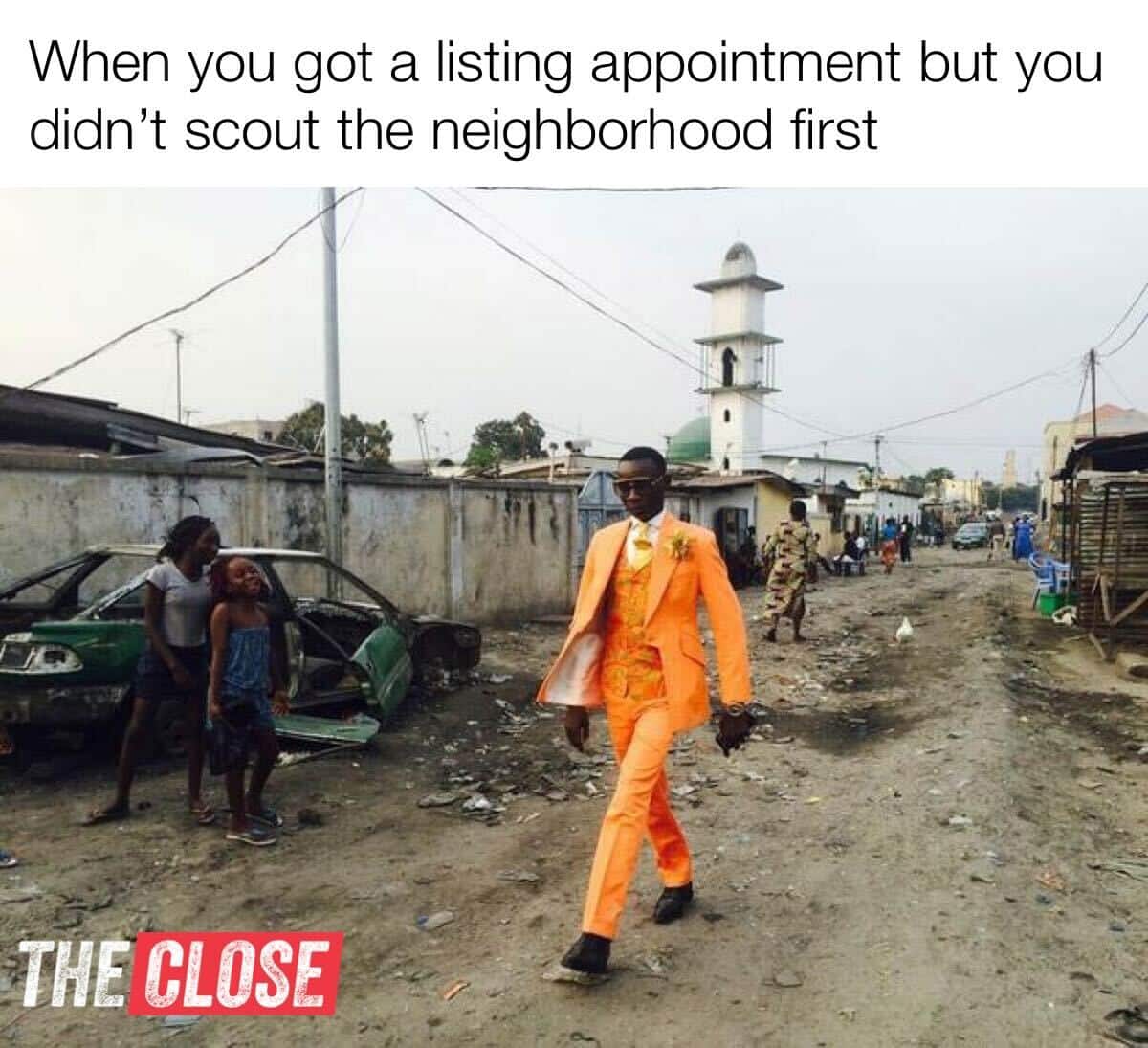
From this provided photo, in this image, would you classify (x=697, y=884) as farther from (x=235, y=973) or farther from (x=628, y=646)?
(x=235, y=973)

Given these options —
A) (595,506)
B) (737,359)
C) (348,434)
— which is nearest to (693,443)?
(737,359)

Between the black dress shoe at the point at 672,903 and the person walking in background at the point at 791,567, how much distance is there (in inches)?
314

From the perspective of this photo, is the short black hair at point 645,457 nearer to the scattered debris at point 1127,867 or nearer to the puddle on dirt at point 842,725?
Answer: the scattered debris at point 1127,867

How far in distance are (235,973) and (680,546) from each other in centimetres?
226

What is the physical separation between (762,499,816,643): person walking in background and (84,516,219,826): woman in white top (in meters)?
7.84

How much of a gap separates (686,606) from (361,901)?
1898 millimetres

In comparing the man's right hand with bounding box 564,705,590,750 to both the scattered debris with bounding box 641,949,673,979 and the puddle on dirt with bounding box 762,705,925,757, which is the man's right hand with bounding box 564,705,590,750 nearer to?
the scattered debris with bounding box 641,949,673,979

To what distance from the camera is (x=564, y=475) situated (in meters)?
26.9

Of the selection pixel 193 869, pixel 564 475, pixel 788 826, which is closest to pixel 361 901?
pixel 193 869

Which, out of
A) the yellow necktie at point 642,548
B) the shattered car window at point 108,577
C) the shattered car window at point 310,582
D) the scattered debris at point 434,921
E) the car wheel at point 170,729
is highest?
the yellow necktie at point 642,548

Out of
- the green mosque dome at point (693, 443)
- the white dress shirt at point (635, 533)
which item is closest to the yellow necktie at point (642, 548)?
the white dress shirt at point (635, 533)

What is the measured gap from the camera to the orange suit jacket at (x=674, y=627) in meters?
3.34

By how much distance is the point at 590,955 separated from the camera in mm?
3033

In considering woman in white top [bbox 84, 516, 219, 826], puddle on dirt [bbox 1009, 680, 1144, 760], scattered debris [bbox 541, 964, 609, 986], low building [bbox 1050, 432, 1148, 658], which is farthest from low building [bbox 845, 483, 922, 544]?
scattered debris [bbox 541, 964, 609, 986]
